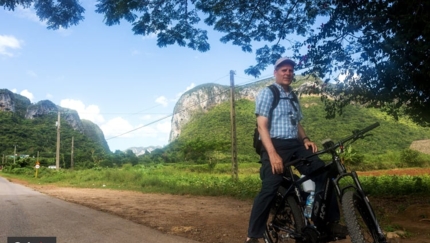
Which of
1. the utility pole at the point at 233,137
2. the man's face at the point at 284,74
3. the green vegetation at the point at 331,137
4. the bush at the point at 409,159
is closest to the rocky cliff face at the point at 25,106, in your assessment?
the green vegetation at the point at 331,137

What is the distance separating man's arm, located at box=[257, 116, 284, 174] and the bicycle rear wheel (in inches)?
14.9

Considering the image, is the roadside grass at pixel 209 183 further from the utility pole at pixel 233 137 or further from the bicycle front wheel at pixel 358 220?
the utility pole at pixel 233 137

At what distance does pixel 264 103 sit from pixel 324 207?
1.03 metres

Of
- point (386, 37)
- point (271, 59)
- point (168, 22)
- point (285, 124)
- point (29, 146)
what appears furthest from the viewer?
point (29, 146)

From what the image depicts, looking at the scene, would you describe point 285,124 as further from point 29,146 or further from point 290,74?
point 29,146

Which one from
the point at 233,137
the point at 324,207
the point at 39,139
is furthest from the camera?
the point at 39,139

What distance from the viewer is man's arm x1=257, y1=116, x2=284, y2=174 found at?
309cm

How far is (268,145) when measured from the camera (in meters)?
3.13

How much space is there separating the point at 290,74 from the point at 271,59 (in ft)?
21.5

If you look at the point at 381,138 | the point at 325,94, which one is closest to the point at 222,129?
the point at 381,138

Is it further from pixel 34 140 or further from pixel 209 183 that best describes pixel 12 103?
pixel 209 183

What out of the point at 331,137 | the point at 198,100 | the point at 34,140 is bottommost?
the point at 331,137

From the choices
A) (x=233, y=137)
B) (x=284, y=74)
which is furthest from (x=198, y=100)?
(x=284, y=74)

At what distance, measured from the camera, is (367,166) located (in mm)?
41906
